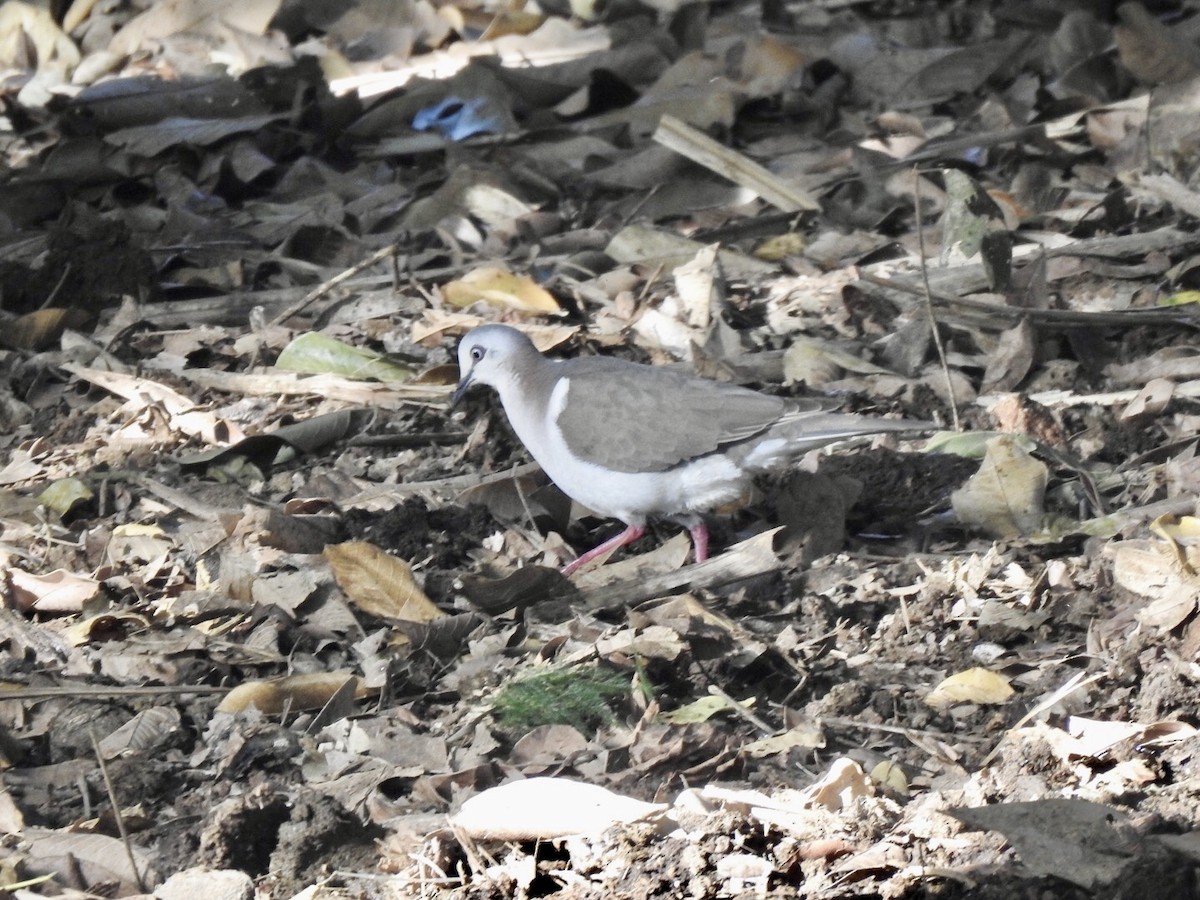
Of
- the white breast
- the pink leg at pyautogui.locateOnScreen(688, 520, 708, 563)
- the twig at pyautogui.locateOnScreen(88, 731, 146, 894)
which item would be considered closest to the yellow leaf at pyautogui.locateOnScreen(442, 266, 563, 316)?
the white breast

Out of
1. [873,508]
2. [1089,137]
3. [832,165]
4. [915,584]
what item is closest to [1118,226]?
[1089,137]

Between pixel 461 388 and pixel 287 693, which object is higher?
pixel 287 693

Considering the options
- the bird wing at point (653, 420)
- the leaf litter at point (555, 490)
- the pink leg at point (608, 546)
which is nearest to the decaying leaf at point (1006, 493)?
the leaf litter at point (555, 490)

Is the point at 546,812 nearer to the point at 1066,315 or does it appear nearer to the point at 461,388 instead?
the point at 461,388

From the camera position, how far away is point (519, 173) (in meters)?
7.38

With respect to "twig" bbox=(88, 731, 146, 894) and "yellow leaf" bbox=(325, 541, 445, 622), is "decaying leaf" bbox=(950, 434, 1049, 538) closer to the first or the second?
"yellow leaf" bbox=(325, 541, 445, 622)

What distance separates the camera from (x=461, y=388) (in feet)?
18.0

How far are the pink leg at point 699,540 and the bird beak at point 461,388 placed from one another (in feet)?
3.26

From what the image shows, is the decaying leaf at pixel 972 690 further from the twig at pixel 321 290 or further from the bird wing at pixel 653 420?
the twig at pixel 321 290

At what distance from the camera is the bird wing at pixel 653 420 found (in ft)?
16.4

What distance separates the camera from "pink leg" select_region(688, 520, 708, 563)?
5.00 metres

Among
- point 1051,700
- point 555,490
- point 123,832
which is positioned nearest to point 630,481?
point 555,490

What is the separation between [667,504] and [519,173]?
9.31ft

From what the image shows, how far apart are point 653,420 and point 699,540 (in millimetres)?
438
